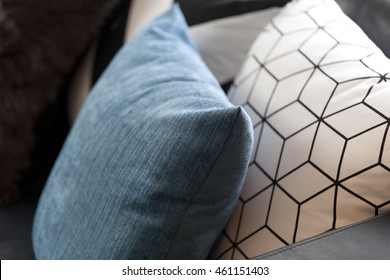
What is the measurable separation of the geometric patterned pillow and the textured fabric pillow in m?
0.06

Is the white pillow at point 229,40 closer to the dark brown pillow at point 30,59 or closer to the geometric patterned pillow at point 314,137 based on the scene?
the geometric patterned pillow at point 314,137

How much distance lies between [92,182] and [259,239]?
0.23 metres

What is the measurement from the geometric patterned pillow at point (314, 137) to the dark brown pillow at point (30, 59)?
1.50 ft

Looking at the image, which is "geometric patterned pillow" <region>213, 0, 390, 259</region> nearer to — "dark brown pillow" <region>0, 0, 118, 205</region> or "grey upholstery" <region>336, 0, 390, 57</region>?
"grey upholstery" <region>336, 0, 390, 57</region>

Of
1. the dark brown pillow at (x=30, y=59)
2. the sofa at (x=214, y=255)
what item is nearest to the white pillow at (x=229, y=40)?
the sofa at (x=214, y=255)

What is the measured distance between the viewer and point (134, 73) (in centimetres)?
80

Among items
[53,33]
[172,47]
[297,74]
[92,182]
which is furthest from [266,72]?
[53,33]

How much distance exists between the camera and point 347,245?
55 cm

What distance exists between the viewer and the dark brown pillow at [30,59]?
3.27 ft

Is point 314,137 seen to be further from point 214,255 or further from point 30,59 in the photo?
point 30,59

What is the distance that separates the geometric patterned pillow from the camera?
60 centimetres

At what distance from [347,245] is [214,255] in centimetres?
23

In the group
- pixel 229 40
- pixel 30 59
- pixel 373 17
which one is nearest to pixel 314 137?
pixel 373 17

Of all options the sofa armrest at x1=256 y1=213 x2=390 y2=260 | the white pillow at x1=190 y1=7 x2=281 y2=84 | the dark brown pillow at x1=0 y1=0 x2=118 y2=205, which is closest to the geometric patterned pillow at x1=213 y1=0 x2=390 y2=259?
the sofa armrest at x1=256 y1=213 x2=390 y2=260
